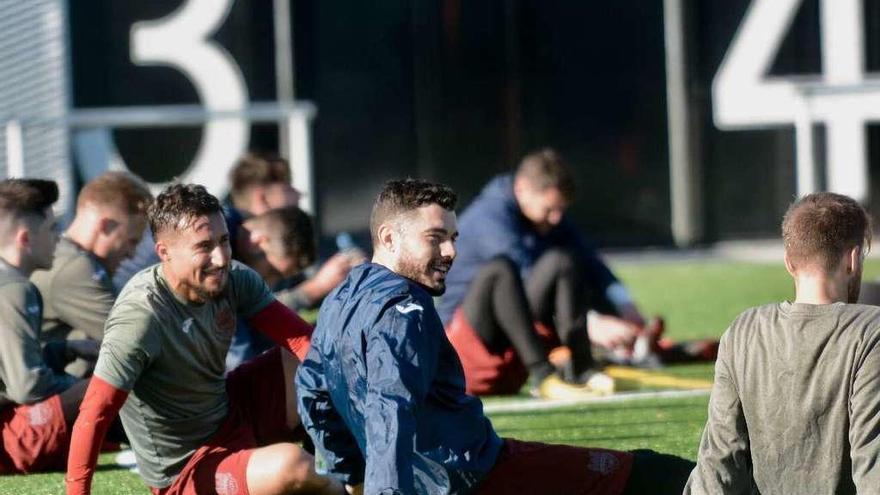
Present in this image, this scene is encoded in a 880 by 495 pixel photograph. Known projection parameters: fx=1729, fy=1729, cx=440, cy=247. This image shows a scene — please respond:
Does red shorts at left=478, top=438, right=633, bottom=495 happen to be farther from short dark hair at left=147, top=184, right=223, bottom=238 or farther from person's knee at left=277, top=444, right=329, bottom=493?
short dark hair at left=147, top=184, right=223, bottom=238

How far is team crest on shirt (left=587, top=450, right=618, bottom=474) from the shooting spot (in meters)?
4.46

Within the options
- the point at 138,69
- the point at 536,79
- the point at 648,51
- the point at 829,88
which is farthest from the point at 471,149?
the point at 829,88

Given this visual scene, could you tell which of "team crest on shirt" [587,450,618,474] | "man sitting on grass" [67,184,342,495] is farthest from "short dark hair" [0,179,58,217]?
"team crest on shirt" [587,450,618,474]

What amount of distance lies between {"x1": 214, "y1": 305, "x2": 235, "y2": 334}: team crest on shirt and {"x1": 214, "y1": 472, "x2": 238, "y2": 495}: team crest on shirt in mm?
425

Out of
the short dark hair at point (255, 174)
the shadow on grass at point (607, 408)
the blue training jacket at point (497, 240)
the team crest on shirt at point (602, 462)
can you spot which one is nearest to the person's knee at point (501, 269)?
the blue training jacket at point (497, 240)

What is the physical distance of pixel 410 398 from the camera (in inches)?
155

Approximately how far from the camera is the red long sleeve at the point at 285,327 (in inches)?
200

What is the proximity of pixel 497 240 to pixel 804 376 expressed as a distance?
12.7 feet

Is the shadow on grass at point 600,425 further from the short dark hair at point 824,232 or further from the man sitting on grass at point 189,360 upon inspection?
the short dark hair at point 824,232

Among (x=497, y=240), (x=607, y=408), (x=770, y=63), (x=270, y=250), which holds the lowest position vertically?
(x=607, y=408)

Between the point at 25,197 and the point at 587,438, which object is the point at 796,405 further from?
the point at 25,197

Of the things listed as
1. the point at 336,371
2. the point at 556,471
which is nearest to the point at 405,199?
the point at 336,371

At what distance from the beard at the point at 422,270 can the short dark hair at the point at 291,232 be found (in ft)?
6.47

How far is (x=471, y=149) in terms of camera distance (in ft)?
44.7
